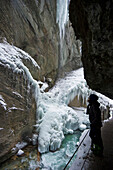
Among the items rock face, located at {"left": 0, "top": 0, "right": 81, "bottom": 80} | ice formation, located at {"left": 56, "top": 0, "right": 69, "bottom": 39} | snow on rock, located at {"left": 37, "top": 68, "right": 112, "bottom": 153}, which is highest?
ice formation, located at {"left": 56, "top": 0, "right": 69, "bottom": 39}

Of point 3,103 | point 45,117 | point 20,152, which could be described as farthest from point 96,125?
point 45,117

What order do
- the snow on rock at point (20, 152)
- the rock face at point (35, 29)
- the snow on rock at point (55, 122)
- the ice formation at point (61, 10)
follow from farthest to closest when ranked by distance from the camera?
the ice formation at point (61, 10)
the rock face at point (35, 29)
the snow on rock at point (55, 122)
the snow on rock at point (20, 152)

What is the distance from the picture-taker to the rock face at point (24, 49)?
161 inches

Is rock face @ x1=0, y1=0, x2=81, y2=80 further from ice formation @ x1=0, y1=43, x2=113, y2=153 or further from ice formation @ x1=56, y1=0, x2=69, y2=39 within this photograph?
ice formation @ x1=0, y1=43, x2=113, y2=153

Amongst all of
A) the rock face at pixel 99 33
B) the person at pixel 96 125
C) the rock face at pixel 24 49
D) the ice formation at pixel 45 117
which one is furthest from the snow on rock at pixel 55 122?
the rock face at pixel 99 33

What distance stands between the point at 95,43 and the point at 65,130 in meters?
6.74

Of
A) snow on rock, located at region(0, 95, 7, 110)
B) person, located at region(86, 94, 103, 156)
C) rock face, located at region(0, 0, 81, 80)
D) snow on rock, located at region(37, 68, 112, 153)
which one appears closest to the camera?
person, located at region(86, 94, 103, 156)

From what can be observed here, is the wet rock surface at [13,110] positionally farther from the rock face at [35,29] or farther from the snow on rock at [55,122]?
the rock face at [35,29]

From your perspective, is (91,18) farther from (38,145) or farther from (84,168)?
(38,145)

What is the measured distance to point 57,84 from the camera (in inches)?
497

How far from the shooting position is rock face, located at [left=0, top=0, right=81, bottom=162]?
409cm

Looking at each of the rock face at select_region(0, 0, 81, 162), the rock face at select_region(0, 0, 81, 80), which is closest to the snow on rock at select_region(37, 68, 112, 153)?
the rock face at select_region(0, 0, 81, 162)

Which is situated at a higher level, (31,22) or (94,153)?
(31,22)

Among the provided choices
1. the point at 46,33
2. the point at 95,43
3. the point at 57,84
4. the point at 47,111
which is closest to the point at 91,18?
the point at 95,43
